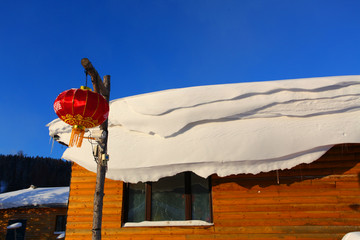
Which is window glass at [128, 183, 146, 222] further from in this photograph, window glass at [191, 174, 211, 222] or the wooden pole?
the wooden pole

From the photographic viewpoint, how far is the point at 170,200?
231 inches

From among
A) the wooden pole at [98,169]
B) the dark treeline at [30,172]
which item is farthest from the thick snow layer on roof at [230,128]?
the dark treeline at [30,172]

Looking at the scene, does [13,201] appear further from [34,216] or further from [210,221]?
[210,221]

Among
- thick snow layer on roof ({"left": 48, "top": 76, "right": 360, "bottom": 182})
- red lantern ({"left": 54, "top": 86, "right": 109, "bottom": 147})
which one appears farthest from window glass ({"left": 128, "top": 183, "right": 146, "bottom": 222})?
red lantern ({"left": 54, "top": 86, "right": 109, "bottom": 147})

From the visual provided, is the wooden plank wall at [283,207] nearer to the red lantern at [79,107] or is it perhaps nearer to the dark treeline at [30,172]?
the red lantern at [79,107]

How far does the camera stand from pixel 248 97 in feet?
19.1

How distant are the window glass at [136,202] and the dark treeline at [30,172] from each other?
3977cm

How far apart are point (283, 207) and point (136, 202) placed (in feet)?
9.99

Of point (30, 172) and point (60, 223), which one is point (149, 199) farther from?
point (30, 172)

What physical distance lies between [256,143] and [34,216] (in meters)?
17.5

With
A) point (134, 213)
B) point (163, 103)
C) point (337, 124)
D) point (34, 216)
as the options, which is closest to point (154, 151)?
point (163, 103)

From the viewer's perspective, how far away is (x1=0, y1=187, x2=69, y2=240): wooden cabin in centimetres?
1733

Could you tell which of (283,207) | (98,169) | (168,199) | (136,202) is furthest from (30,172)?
(283,207)

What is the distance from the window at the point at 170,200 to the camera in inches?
226
